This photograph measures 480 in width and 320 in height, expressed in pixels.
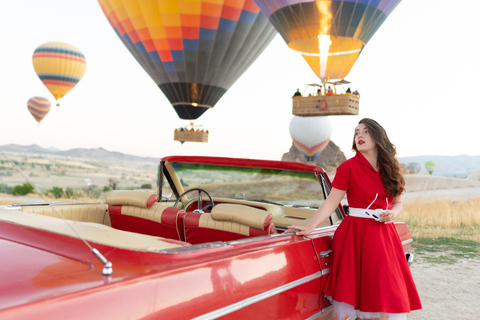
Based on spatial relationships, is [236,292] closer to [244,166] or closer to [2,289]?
[2,289]

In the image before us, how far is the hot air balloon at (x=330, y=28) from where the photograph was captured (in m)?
14.4

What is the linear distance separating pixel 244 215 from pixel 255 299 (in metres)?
0.81

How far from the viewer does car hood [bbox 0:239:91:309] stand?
4.72ft

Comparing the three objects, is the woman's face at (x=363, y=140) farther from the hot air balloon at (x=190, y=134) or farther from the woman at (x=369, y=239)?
the hot air balloon at (x=190, y=134)

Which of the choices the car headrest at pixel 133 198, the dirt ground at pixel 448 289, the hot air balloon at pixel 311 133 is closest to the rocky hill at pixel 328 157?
the hot air balloon at pixel 311 133

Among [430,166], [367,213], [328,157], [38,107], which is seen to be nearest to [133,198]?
[367,213]

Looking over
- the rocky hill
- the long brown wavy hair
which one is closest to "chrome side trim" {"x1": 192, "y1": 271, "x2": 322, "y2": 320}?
the long brown wavy hair

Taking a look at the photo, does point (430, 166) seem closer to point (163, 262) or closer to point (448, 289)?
point (448, 289)

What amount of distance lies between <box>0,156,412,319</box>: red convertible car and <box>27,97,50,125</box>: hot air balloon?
37631 mm

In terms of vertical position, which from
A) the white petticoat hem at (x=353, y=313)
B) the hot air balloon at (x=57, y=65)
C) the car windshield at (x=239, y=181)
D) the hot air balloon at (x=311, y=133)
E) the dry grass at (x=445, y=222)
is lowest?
the dry grass at (x=445, y=222)

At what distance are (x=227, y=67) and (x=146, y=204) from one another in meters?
20.5

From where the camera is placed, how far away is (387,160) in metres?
→ 2.87

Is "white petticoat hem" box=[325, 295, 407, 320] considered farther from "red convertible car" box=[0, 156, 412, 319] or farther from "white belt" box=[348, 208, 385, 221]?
"white belt" box=[348, 208, 385, 221]

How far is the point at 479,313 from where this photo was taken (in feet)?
14.7
